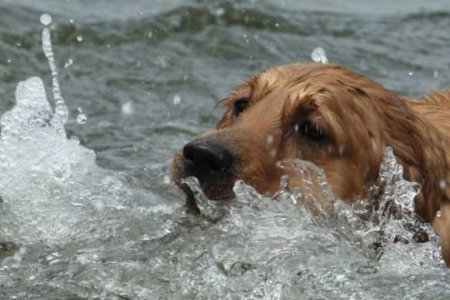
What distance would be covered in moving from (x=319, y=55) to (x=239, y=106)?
12.7ft

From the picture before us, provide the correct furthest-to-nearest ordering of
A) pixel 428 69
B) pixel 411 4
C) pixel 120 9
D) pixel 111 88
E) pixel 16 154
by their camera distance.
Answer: pixel 411 4 < pixel 120 9 < pixel 428 69 < pixel 111 88 < pixel 16 154

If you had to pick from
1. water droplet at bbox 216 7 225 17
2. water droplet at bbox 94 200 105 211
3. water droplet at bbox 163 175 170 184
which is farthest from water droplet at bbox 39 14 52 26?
water droplet at bbox 94 200 105 211

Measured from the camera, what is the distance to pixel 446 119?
6598 millimetres

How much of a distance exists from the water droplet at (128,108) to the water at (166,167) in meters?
0.01

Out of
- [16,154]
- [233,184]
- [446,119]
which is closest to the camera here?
[233,184]

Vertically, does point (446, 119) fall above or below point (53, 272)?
above

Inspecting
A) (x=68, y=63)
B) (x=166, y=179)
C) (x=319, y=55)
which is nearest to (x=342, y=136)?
(x=166, y=179)

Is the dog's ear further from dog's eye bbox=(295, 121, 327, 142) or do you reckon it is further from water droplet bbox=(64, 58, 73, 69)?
water droplet bbox=(64, 58, 73, 69)

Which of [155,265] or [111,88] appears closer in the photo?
[155,265]

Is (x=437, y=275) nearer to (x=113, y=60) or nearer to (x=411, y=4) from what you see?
(x=113, y=60)

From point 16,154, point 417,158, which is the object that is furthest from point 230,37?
point 417,158

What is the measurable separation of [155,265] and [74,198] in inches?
48.0

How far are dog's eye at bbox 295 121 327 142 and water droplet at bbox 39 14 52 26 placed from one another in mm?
5038

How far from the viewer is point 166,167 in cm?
820
